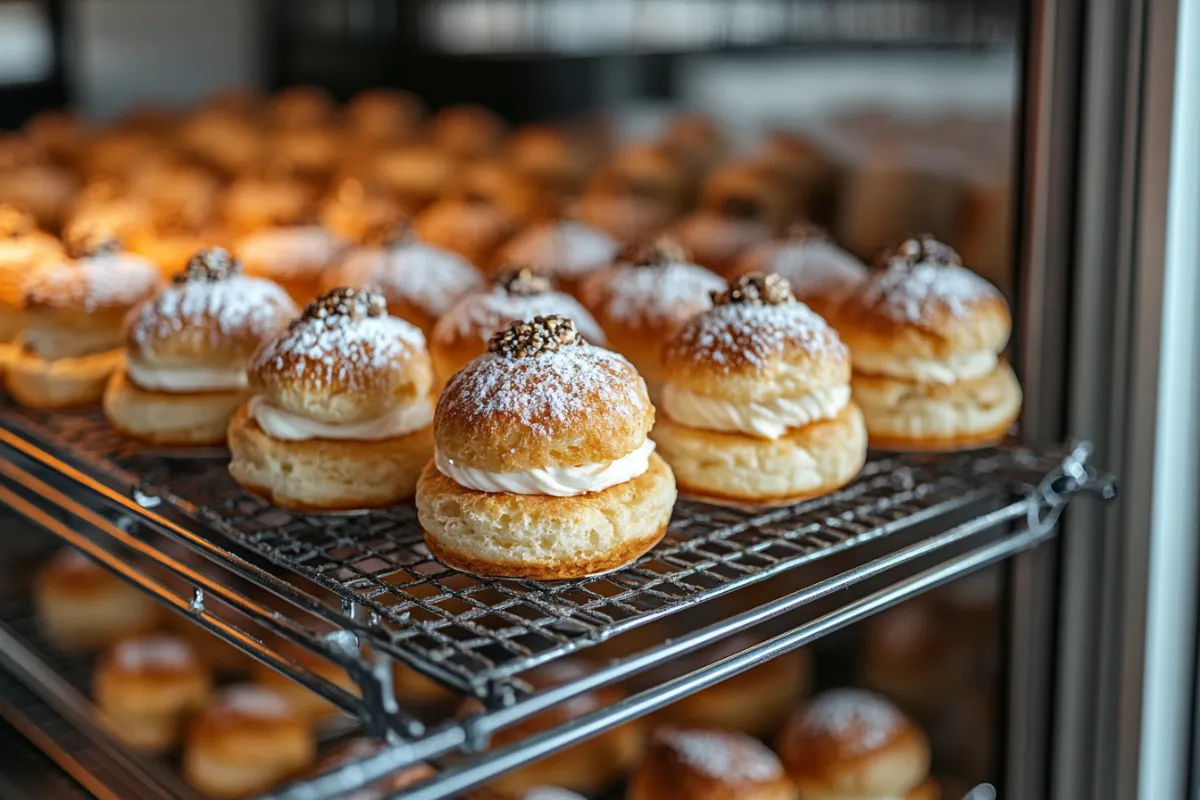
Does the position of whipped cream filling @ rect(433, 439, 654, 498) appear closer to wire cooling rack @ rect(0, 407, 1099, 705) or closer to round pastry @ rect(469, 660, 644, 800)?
wire cooling rack @ rect(0, 407, 1099, 705)

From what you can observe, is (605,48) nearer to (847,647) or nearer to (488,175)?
(488,175)

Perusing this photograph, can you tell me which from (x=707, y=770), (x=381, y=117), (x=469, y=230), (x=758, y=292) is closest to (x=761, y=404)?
(x=758, y=292)

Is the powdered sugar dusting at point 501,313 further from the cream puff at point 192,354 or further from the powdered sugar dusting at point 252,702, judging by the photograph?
the powdered sugar dusting at point 252,702

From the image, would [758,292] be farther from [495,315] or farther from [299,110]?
[299,110]

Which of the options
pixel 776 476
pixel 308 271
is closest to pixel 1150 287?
pixel 776 476

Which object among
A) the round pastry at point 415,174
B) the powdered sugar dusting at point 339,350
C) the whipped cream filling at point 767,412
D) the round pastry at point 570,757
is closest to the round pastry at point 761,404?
the whipped cream filling at point 767,412

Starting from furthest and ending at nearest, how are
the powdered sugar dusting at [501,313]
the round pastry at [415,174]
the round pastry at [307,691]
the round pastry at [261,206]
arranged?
the round pastry at [415,174]
the round pastry at [261,206]
the round pastry at [307,691]
the powdered sugar dusting at [501,313]
